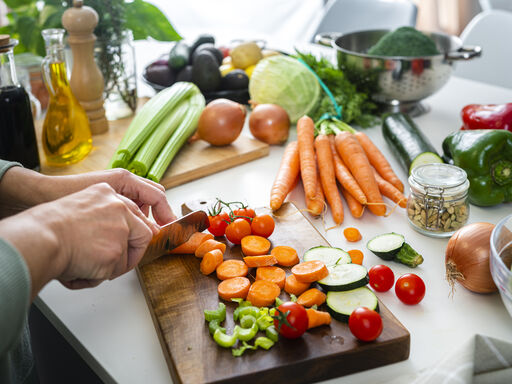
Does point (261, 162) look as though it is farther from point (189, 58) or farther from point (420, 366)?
point (420, 366)

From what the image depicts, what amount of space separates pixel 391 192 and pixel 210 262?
1.96ft

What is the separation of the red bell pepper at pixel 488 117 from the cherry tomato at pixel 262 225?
835 millimetres

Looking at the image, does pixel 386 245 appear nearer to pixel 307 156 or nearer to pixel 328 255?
pixel 328 255

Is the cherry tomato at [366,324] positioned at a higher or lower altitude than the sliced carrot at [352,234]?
higher

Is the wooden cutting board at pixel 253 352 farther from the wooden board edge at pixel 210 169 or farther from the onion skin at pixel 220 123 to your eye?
the onion skin at pixel 220 123

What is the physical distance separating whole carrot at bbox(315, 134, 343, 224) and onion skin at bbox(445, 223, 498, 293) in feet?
1.10

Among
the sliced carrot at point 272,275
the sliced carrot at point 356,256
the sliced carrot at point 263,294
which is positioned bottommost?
the sliced carrot at point 356,256

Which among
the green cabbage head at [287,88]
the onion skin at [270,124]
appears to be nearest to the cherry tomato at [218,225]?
the onion skin at [270,124]

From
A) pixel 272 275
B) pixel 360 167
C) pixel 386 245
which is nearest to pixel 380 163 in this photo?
pixel 360 167

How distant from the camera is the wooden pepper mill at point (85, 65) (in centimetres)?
169

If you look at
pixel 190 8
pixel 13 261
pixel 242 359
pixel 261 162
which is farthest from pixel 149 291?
pixel 190 8

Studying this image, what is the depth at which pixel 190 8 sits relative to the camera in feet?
16.2

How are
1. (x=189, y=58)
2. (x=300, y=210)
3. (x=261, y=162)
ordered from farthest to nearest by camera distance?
(x=189, y=58)
(x=261, y=162)
(x=300, y=210)

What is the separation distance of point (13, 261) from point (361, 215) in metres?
0.92
